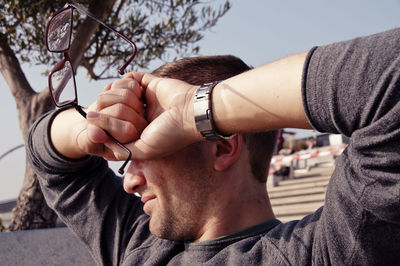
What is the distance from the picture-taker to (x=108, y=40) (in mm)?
6707

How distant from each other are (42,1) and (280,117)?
16.6 feet

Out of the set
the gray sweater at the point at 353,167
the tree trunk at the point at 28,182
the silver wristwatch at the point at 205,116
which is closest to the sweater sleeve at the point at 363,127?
the gray sweater at the point at 353,167

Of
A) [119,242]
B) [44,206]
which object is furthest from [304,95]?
[44,206]

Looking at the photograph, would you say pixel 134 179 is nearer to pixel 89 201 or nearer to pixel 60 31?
pixel 89 201

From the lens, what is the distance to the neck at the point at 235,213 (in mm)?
2020

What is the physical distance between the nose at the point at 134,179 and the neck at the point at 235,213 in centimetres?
33

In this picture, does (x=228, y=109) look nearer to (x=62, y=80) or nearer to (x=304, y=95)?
(x=304, y=95)

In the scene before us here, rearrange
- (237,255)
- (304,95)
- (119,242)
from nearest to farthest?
1. (304,95)
2. (237,255)
3. (119,242)

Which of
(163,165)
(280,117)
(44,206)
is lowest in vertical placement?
(44,206)

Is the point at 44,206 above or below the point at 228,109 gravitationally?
below

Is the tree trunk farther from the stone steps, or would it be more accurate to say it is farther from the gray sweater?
the gray sweater

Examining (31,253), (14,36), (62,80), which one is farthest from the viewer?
(14,36)

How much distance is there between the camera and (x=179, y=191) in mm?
1985

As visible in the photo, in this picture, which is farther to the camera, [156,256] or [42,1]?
[42,1]
